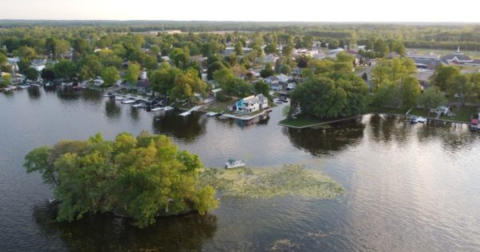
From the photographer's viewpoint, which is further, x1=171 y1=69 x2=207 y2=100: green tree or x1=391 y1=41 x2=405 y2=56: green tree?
x1=391 y1=41 x2=405 y2=56: green tree

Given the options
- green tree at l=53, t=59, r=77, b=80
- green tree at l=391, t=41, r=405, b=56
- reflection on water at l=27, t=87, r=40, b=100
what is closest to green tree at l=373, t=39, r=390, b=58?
green tree at l=391, t=41, r=405, b=56

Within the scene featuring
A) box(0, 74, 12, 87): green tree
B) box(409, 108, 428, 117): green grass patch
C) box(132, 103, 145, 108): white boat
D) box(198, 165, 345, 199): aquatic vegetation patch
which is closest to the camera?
box(198, 165, 345, 199): aquatic vegetation patch

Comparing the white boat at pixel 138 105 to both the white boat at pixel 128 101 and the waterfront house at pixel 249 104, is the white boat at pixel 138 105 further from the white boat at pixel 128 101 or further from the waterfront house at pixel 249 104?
the waterfront house at pixel 249 104

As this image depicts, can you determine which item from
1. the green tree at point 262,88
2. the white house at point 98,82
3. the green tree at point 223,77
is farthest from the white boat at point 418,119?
the white house at point 98,82

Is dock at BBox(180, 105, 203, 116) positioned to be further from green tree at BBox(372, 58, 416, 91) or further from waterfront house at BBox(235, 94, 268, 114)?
green tree at BBox(372, 58, 416, 91)

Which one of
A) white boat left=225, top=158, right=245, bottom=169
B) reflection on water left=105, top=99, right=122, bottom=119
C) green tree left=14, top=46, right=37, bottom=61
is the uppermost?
green tree left=14, top=46, right=37, bottom=61

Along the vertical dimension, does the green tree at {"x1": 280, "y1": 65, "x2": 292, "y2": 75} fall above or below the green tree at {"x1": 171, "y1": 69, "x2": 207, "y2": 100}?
above
